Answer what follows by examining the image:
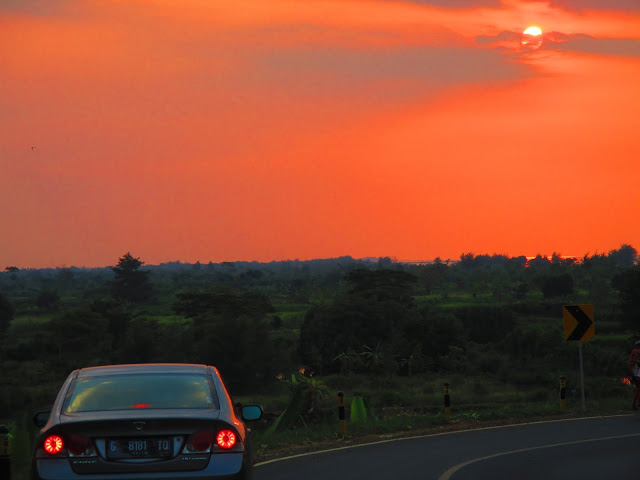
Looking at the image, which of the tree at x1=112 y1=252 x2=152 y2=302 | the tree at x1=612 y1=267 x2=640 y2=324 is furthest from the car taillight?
the tree at x1=112 y1=252 x2=152 y2=302

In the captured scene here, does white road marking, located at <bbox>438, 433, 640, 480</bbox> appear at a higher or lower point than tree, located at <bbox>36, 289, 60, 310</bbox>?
lower

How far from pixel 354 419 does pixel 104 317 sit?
234 ft

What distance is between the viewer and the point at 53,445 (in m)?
8.17

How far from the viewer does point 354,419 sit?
23.6 m

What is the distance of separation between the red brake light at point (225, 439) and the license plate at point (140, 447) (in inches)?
16.2

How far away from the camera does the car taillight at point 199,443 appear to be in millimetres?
8273

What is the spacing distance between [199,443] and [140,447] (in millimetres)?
479

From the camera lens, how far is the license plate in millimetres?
8203

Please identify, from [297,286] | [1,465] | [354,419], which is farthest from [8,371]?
[297,286]

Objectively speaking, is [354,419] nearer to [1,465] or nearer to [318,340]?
[1,465]

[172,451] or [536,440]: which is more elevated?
[172,451]

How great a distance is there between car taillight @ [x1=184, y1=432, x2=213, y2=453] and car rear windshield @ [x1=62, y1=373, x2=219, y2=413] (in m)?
0.45

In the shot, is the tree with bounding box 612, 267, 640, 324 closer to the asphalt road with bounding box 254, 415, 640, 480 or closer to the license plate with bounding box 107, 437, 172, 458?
the asphalt road with bounding box 254, 415, 640, 480

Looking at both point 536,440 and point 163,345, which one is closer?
point 536,440
